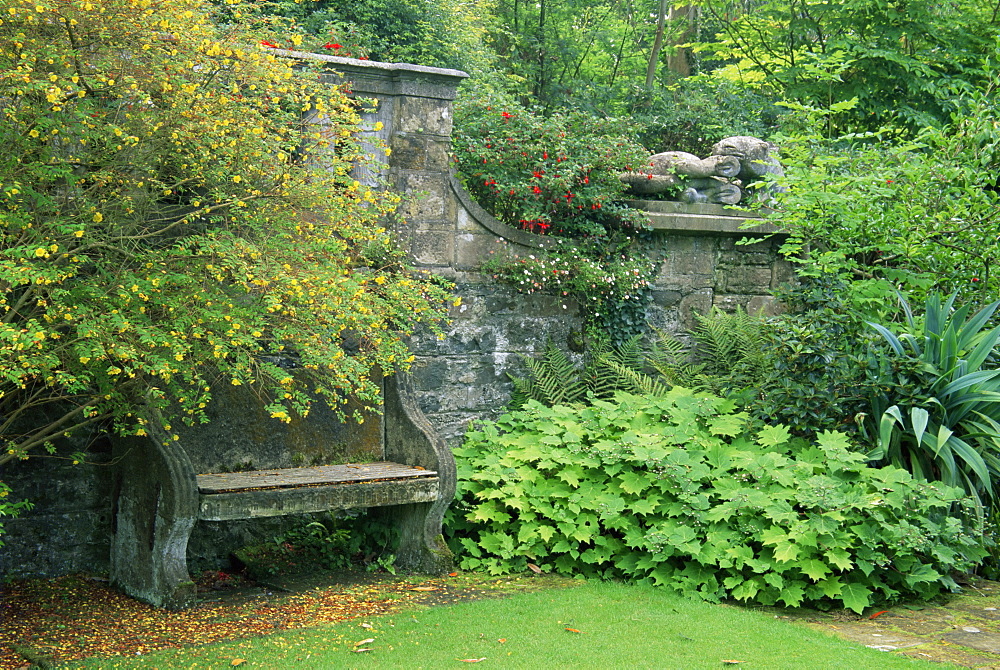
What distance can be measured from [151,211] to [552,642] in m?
2.77

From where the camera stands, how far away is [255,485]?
4902mm

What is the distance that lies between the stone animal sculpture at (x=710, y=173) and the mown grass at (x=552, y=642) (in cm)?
392

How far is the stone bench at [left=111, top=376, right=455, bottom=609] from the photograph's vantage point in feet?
15.4

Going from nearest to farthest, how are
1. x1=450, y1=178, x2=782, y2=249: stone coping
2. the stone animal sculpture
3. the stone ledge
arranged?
Answer: x1=450, y1=178, x2=782, y2=249: stone coping, the stone ledge, the stone animal sculpture

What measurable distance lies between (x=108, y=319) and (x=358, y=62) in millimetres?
2841

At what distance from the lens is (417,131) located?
20.6 feet

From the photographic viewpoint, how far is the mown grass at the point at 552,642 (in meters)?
4.08

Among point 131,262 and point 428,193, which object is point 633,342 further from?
point 131,262

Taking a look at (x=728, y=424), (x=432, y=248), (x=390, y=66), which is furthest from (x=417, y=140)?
(x=728, y=424)

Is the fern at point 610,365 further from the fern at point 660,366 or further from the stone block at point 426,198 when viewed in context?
→ the stone block at point 426,198

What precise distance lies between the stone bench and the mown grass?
27.4 inches

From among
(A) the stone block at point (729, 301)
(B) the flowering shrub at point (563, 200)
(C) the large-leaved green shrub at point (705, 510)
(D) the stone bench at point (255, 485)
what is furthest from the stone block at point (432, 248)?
(A) the stone block at point (729, 301)

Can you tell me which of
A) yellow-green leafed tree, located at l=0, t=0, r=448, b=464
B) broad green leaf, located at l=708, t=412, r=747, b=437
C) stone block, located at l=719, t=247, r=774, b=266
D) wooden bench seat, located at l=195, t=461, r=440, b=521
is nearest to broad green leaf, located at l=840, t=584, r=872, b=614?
broad green leaf, located at l=708, t=412, r=747, b=437

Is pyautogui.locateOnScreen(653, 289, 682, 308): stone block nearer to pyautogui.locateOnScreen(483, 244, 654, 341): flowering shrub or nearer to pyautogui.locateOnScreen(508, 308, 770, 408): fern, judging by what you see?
pyautogui.locateOnScreen(483, 244, 654, 341): flowering shrub
